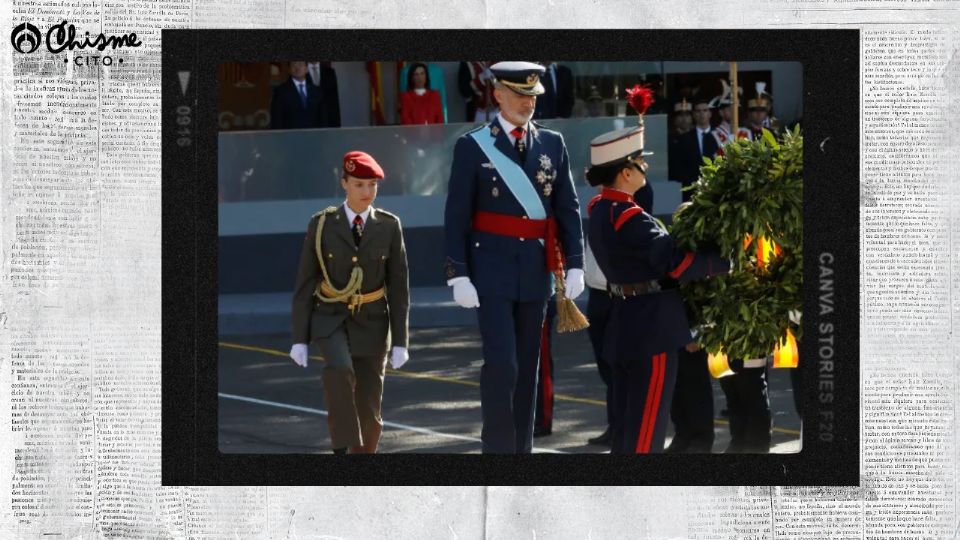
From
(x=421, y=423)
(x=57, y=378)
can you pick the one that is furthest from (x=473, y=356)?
(x=57, y=378)

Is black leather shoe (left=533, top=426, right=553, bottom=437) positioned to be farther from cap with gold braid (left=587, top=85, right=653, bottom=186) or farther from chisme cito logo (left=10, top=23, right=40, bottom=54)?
chisme cito logo (left=10, top=23, right=40, bottom=54)

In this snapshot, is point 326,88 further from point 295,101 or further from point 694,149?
point 694,149

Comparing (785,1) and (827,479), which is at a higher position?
(785,1)

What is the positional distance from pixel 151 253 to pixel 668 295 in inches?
78.5

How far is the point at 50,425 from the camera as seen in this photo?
2056 cm

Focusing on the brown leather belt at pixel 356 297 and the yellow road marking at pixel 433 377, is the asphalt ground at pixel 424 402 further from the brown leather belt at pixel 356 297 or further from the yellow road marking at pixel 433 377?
the brown leather belt at pixel 356 297

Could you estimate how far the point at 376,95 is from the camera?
20.7m

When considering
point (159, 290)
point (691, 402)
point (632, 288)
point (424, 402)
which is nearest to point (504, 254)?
point (632, 288)

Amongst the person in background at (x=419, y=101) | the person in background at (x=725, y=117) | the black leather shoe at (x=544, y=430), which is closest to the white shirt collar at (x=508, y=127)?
the person in background at (x=419, y=101)

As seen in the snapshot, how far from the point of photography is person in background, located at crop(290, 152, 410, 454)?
20.7 m

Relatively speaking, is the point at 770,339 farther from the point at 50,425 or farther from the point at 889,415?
the point at 50,425

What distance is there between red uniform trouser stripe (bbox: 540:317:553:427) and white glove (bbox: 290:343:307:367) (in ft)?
2.97

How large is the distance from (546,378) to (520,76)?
45.8 inches

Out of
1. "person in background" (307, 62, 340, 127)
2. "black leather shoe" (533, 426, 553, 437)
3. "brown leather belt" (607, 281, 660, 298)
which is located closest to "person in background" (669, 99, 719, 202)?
"brown leather belt" (607, 281, 660, 298)
